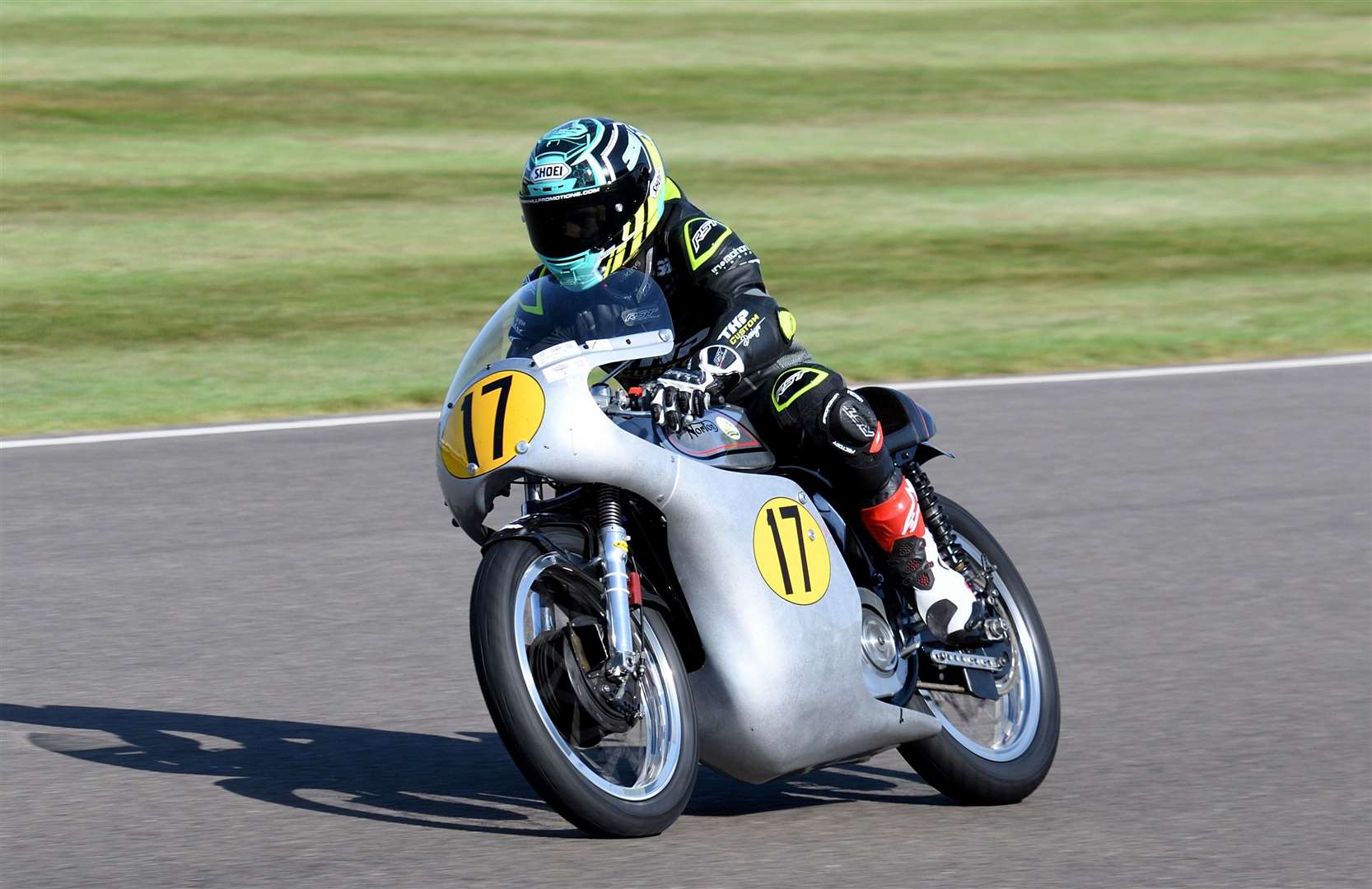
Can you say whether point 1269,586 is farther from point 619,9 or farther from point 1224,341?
point 619,9

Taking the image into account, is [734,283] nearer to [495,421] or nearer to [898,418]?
[898,418]

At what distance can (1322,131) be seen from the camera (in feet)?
69.0

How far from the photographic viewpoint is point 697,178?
59.8 ft

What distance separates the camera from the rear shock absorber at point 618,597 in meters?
4.64

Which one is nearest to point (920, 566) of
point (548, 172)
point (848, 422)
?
point (848, 422)

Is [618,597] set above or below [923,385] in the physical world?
above

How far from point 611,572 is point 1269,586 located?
3.59 metres

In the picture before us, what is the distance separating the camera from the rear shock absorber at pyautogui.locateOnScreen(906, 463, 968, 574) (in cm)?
554

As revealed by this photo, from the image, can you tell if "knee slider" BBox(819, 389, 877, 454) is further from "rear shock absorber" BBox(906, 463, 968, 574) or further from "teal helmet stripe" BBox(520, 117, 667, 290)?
"teal helmet stripe" BBox(520, 117, 667, 290)

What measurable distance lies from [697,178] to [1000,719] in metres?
13.0

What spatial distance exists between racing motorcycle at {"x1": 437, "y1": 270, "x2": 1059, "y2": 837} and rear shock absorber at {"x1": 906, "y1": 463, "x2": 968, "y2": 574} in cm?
25

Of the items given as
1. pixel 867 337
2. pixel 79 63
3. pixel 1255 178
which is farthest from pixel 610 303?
pixel 79 63

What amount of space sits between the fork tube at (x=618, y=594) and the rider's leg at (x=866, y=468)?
2.00 feet

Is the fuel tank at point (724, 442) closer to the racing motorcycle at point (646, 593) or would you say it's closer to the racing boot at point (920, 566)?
the racing motorcycle at point (646, 593)
